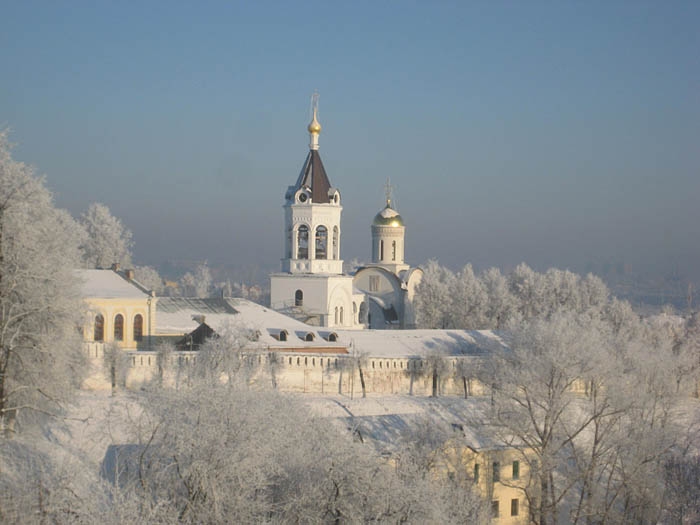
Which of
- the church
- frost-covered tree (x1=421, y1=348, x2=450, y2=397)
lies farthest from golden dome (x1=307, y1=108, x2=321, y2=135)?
frost-covered tree (x1=421, y1=348, x2=450, y2=397)

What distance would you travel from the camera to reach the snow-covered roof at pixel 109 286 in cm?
3734

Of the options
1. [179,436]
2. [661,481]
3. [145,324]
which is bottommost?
[661,481]

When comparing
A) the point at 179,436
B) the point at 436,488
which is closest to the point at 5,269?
the point at 179,436

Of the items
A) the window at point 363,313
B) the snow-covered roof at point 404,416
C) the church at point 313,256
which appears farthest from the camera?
the window at point 363,313

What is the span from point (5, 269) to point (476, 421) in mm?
16425

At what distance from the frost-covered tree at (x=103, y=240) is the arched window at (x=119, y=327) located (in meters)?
15.9

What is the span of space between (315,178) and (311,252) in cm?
345

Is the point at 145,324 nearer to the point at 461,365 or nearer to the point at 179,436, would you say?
the point at 461,365

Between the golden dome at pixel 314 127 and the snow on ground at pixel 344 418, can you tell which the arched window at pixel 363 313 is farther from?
the snow on ground at pixel 344 418

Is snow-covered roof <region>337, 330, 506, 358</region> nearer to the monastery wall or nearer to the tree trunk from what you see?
the monastery wall

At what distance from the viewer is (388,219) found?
65438 mm

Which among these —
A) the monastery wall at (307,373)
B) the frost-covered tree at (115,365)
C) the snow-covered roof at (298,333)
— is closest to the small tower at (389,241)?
the snow-covered roof at (298,333)

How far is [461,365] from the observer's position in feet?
129

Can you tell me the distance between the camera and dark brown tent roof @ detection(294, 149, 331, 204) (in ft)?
154
